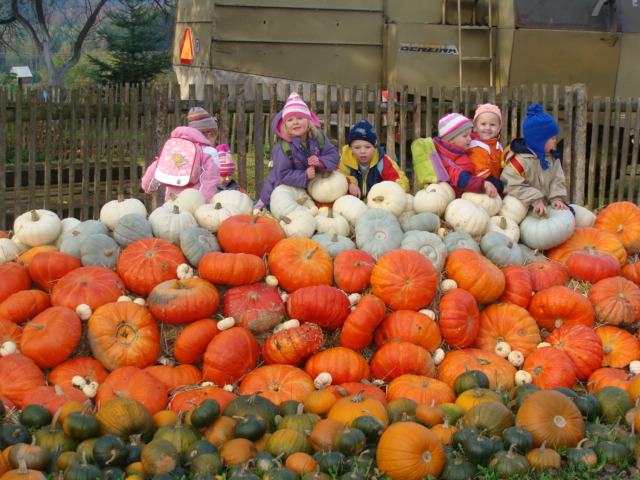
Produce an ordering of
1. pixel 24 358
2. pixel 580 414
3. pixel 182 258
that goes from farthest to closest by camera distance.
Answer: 1. pixel 182 258
2. pixel 24 358
3. pixel 580 414

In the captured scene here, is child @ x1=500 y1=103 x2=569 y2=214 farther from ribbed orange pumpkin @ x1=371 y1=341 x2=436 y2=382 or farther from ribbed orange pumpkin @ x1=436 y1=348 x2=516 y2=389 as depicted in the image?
ribbed orange pumpkin @ x1=371 y1=341 x2=436 y2=382

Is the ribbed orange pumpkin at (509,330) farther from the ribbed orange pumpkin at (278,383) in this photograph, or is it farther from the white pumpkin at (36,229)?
the white pumpkin at (36,229)

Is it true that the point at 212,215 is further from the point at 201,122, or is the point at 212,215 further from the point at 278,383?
the point at 201,122

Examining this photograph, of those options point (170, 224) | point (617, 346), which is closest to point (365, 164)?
point (170, 224)

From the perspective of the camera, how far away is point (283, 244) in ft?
17.7

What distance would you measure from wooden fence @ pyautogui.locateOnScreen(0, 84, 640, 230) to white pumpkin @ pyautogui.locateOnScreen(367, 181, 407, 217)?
2.88 m

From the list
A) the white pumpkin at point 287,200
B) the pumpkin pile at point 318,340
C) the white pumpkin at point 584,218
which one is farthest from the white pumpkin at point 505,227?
the white pumpkin at point 287,200

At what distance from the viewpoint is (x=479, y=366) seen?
488cm

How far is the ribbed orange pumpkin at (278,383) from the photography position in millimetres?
4434

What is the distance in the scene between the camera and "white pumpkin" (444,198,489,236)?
611cm

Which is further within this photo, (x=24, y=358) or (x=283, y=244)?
(x=283, y=244)

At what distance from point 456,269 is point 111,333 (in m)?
2.52

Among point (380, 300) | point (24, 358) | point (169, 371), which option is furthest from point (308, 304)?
point (24, 358)

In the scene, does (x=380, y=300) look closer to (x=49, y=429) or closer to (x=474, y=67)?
(x=49, y=429)
